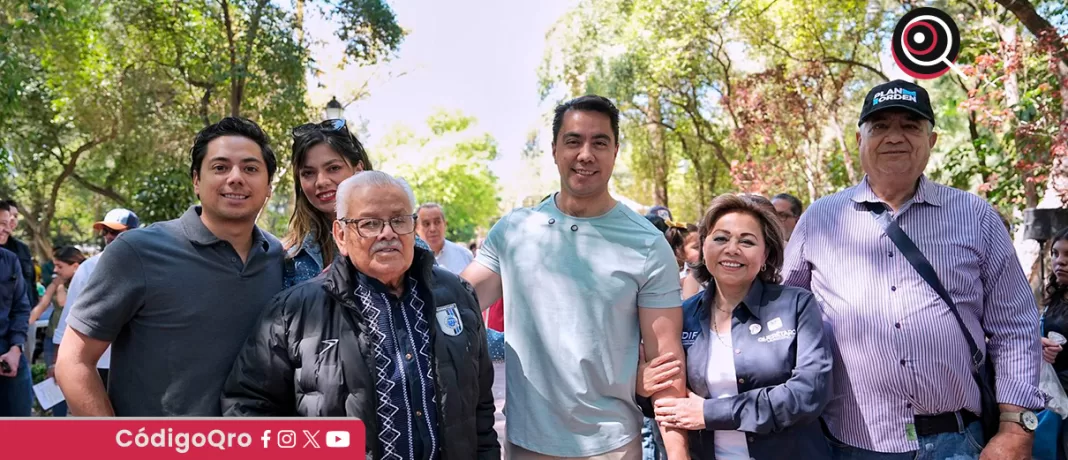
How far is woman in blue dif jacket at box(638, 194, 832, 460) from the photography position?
2982mm

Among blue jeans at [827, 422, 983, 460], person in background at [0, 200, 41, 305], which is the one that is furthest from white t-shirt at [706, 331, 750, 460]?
person in background at [0, 200, 41, 305]

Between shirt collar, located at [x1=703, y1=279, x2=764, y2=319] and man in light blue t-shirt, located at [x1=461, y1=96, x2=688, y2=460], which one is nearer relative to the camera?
man in light blue t-shirt, located at [x1=461, y1=96, x2=688, y2=460]

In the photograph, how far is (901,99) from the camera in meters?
3.13

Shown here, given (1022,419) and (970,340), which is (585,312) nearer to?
(970,340)

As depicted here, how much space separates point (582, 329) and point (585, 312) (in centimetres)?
6

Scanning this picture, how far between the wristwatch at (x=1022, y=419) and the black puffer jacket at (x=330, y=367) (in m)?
1.94

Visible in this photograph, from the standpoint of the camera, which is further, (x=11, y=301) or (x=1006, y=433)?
(x=11, y=301)

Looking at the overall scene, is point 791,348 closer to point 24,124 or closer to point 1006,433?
point 1006,433

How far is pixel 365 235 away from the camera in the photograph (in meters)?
2.69

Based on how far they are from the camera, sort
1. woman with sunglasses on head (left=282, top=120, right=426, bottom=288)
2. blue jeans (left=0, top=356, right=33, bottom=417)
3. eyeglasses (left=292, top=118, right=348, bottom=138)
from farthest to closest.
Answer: blue jeans (left=0, top=356, right=33, bottom=417) < eyeglasses (left=292, top=118, right=348, bottom=138) < woman with sunglasses on head (left=282, top=120, right=426, bottom=288)

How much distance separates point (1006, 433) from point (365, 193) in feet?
7.99

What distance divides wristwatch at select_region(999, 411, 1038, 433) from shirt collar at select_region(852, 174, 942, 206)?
2.64ft

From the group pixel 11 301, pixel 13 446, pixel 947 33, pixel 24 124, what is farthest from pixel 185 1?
pixel 13 446

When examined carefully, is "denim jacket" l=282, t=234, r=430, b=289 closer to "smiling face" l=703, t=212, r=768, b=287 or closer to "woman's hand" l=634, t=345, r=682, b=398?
"woman's hand" l=634, t=345, r=682, b=398
